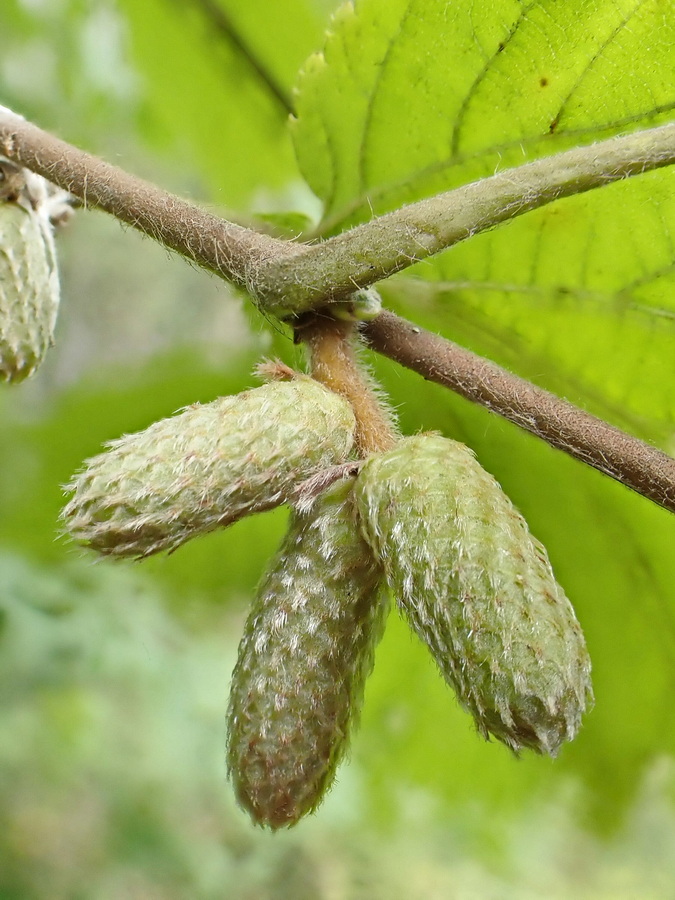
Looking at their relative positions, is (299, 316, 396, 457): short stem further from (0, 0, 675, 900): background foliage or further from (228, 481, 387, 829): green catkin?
(0, 0, 675, 900): background foliage

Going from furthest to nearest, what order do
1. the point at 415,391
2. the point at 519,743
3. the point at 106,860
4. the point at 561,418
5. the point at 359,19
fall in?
the point at 106,860 < the point at 415,391 < the point at 359,19 < the point at 561,418 < the point at 519,743

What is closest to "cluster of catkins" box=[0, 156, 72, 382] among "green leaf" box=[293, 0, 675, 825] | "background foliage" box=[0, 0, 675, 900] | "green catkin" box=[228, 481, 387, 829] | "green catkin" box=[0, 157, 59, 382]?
"green catkin" box=[0, 157, 59, 382]

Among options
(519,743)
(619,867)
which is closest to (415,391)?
A: (519,743)

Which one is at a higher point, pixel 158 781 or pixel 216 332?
pixel 216 332

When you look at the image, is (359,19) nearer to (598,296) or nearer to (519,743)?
(598,296)

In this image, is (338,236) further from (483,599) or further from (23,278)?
(23,278)

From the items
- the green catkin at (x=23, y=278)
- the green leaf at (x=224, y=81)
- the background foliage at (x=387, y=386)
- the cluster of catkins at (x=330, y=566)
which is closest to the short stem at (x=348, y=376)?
the cluster of catkins at (x=330, y=566)
